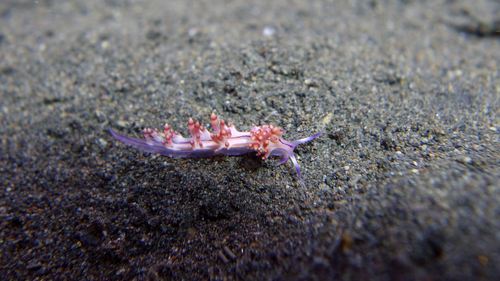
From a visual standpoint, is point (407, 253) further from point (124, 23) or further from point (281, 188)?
point (124, 23)

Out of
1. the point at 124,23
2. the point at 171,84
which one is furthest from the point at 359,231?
the point at 124,23

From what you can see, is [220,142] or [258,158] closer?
[220,142]

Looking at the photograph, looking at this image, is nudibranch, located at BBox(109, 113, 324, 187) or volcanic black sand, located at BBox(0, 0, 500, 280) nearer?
volcanic black sand, located at BBox(0, 0, 500, 280)

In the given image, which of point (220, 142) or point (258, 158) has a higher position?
point (220, 142)

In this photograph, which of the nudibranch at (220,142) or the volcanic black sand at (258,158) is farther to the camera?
the nudibranch at (220,142)
